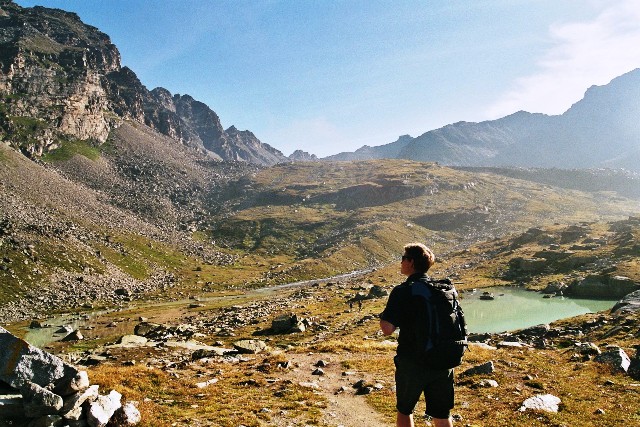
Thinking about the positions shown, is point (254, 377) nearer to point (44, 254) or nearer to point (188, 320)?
point (188, 320)

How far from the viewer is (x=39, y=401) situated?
11508mm

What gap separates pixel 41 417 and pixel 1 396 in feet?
4.70

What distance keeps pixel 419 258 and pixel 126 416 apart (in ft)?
36.7

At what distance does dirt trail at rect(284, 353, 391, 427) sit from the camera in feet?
49.5

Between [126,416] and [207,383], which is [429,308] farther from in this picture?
[207,383]

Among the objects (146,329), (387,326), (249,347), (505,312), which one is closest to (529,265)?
(505,312)

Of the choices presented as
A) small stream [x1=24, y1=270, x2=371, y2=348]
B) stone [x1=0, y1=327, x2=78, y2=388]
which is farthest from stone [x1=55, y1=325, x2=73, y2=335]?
stone [x1=0, y1=327, x2=78, y2=388]

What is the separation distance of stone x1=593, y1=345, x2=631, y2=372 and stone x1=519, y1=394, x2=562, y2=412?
24.8ft

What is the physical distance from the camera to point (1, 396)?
1169 cm

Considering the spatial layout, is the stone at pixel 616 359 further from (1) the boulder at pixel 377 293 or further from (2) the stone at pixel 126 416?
(1) the boulder at pixel 377 293

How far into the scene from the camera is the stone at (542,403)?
15.6 metres

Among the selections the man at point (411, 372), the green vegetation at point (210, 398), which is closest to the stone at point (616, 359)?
the green vegetation at point (210, 398)

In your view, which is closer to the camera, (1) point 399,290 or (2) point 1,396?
(1) point 399,290

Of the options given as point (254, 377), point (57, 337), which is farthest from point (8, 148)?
point (254, 377)
